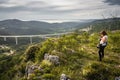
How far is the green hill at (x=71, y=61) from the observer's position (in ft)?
47.9

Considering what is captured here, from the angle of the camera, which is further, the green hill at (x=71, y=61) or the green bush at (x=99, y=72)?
the green hill at (x=71, y=61)

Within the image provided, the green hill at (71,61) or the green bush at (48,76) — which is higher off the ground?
the green hill at (71,61)

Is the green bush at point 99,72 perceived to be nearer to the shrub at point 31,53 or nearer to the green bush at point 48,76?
the green bush at point 48,76

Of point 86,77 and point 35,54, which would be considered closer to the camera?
point 86,77

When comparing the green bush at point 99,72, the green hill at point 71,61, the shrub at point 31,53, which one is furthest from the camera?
the shrub at point 31,53

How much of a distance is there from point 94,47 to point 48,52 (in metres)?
5.14

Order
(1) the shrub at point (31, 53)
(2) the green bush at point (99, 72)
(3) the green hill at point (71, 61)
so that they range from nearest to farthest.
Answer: (2) the green bush at point (99, 72)
(3) the green hill at point (71, 61)
(1) the shrub at point (31, 53)

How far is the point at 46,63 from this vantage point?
16406mm

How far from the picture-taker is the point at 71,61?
1686 centimetres

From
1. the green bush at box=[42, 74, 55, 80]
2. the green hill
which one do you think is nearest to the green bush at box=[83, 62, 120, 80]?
the green hill

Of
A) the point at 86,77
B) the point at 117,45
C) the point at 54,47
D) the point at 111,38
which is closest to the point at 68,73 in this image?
the point at 86,77

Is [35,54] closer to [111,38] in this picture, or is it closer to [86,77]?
[86,77]

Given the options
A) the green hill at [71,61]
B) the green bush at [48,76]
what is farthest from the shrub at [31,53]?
the green bush at [48,76]

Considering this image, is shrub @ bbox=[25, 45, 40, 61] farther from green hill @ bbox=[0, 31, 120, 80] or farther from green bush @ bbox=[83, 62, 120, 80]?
green bush @ bbox=[83, 62, 120, 80]
